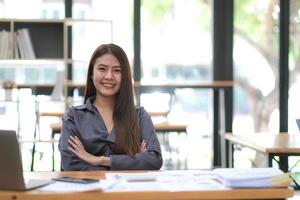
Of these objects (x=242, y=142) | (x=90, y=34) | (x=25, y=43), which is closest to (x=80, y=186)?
(x=242, y=142)

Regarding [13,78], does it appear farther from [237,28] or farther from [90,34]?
[237,28]

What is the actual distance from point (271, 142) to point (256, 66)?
2.56 m

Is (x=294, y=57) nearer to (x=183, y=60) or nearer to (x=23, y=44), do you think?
(x=183, y=60)

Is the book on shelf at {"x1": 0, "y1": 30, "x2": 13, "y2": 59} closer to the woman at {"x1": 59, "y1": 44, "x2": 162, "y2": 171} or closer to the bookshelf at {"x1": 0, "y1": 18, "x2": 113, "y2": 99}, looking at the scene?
the bookshelf at {"x1": 0, "y1": 18, "x2": 113, "y2": 99}

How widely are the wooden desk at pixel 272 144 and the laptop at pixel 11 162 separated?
194 cm

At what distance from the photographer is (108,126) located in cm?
262

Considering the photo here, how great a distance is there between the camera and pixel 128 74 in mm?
2639

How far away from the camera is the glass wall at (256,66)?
609 cm

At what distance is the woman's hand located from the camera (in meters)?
2.43

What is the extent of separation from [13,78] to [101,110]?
3.43 metres

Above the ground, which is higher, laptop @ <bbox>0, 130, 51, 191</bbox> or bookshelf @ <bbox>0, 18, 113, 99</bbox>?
bookshelf @ <bbox>0, 18, 113, 99</bbox>

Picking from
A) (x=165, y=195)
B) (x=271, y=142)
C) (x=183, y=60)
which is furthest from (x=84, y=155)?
(x=183, y=60)

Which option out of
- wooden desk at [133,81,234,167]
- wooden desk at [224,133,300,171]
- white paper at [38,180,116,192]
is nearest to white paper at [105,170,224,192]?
white paper at [38,180,116,192]

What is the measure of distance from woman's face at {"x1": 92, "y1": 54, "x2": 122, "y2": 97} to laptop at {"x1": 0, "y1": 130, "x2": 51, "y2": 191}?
90 cm
